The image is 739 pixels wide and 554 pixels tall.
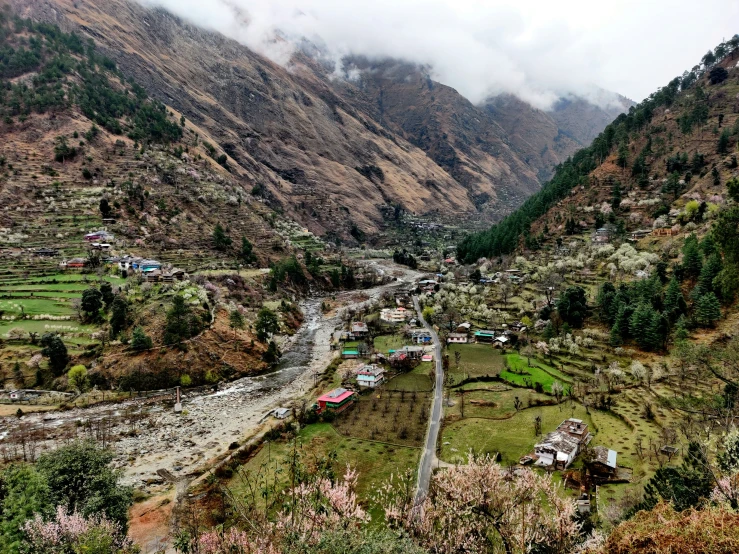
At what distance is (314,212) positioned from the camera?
170625mm

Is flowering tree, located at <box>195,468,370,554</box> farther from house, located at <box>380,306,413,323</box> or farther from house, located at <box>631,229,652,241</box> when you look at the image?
house, located at <box>631,229,652,241</box>

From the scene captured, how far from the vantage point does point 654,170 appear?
9556 centimetres

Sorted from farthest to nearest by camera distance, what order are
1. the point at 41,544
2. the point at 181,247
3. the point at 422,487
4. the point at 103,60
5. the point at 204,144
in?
the point at 204,144 → the point at 103,60 → the point at 181,247 → the point at 422,487 → the point at 41,544

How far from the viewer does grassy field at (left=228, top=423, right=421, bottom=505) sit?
31250 millimetres

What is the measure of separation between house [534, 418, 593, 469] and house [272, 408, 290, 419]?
2354cm

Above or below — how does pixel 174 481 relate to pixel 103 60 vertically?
below

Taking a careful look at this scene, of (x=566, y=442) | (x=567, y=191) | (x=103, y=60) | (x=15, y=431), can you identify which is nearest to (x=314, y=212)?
(x=103, y=60)

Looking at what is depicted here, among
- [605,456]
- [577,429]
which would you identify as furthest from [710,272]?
[605,456]

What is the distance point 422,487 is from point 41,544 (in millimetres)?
20570

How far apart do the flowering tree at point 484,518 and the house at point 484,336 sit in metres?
45.8

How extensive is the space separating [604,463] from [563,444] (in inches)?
112

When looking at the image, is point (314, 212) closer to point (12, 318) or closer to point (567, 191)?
point (567, 191)

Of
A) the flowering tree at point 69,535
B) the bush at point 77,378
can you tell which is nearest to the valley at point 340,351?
the flowering tree at point 69,535

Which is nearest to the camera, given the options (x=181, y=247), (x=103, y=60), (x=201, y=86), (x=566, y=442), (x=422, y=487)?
(x=422, y=487)
